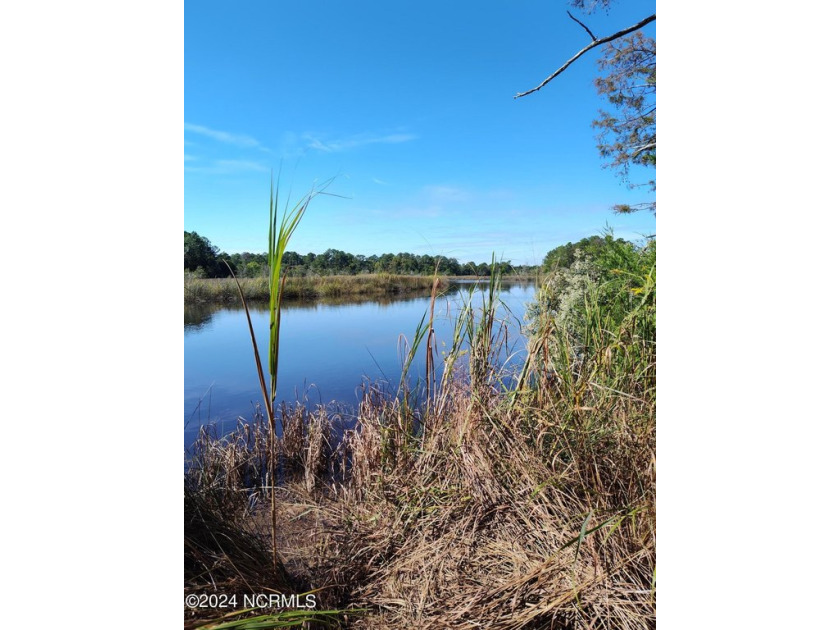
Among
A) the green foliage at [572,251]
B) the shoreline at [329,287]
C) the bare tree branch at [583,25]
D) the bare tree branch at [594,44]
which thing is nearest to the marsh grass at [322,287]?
the shoreline at [329,287]

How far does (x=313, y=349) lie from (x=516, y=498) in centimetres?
162

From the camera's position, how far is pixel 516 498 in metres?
1.17

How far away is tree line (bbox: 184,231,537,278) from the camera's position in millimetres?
1464

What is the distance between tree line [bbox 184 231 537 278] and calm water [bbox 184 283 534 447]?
87 millimetres

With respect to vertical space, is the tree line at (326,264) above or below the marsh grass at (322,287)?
above

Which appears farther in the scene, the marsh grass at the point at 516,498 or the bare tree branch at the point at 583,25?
the bare tree branch at the point at 583,25

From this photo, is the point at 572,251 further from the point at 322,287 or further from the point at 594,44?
the point at 322,287

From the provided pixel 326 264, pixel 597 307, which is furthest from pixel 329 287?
pixel 597 307

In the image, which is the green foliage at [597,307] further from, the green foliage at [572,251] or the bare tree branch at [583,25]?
the bare tree branch at [583,25]

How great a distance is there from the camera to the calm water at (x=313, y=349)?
1.56m

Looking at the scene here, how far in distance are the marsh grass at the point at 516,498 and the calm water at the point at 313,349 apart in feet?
0.36
